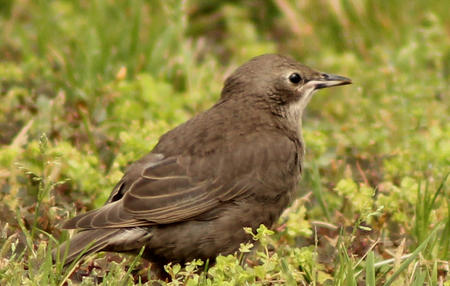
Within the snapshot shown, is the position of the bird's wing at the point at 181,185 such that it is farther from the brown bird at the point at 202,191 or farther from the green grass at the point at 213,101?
the green grass at the point at 213,101

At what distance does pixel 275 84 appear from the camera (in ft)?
20.9

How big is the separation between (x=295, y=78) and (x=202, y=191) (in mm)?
1261

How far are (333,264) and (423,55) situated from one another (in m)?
3.80

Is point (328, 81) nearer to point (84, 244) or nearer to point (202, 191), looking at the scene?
point (202, 191)

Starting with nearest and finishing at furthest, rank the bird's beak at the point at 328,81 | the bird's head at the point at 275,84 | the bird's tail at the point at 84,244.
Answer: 1. the bird's tail at the point at 84,244
2. the bird's head at the point at 275,84
3. the bird's beak at the point at 328,81

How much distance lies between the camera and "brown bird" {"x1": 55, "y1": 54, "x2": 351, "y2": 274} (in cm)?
543

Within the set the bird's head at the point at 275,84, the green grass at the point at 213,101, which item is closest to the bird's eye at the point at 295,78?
the bird's head at the point at 275,84

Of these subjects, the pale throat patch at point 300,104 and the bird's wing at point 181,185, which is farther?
the pale throat patch at point 300,104

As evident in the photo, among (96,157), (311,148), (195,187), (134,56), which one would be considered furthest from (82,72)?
(195,187)

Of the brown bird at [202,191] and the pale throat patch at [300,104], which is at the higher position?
the pale throat patch at [300,104]

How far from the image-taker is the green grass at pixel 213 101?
530 centimetres

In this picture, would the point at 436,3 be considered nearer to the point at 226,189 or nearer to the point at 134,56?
the point at 134,56

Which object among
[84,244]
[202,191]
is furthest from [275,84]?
[84,244]

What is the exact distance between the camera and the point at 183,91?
8805 mm
